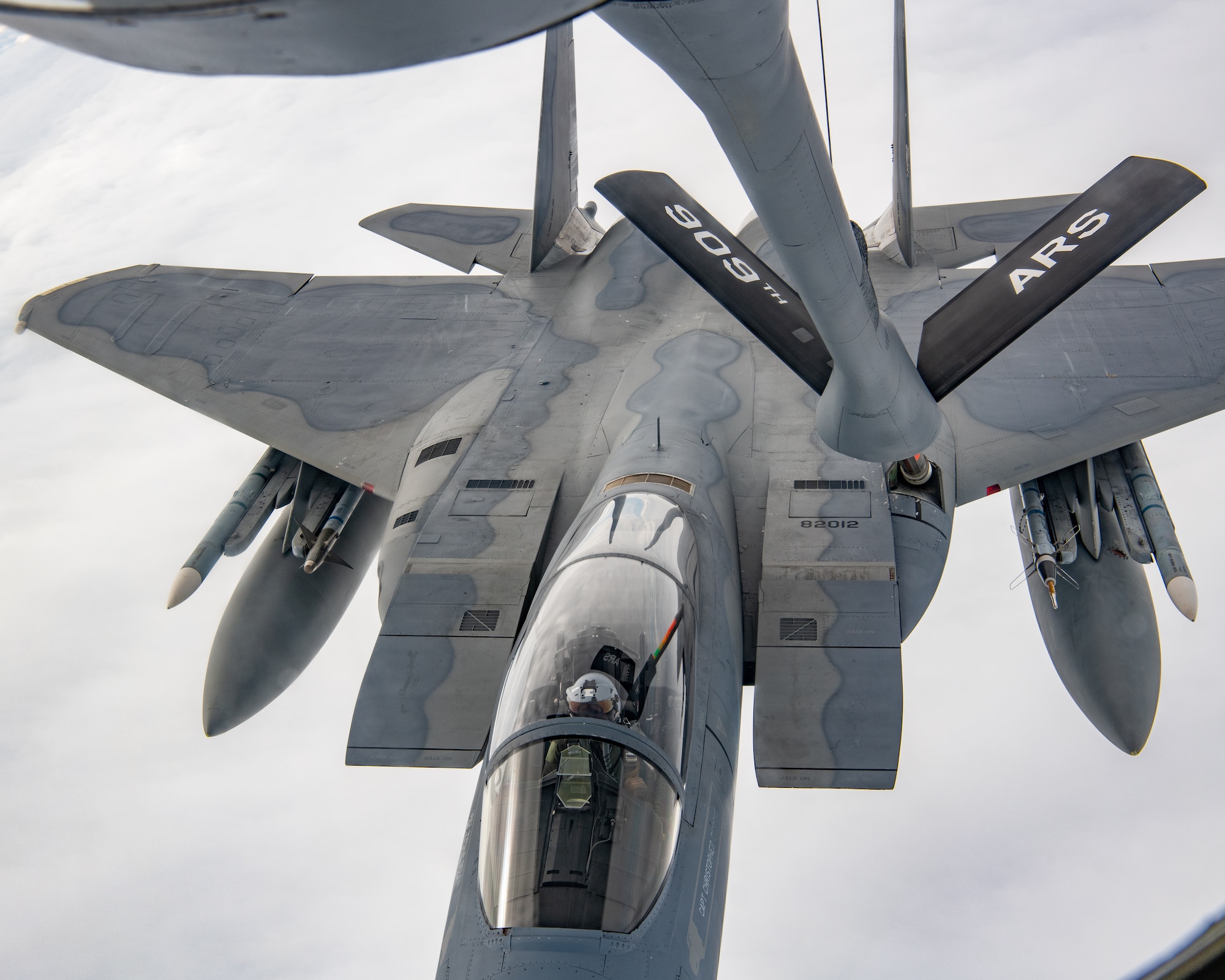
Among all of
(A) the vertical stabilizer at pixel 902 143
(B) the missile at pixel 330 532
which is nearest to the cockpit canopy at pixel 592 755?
(B) the missile at pixel 330 532

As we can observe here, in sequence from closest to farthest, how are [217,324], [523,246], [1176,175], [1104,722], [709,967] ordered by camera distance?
A: [709,967] < [1176,175] < [1104,722] < [217,324] < [523,246]

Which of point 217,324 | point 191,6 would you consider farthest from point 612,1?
point 217,324

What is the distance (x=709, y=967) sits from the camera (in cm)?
408

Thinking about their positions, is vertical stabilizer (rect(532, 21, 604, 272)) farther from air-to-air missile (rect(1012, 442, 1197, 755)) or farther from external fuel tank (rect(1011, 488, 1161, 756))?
external fuel tank (rect(1011, 488, 1161, 756))

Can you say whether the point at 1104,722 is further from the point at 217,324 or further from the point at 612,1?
the point at 217,324

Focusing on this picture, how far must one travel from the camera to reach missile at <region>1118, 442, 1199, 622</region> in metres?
6.92

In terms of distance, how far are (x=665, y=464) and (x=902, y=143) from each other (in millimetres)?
4276

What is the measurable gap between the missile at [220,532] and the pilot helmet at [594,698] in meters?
4.82

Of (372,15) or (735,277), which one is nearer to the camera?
(372,15)

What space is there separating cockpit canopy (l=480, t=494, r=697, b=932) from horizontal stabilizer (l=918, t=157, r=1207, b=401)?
5.66ft

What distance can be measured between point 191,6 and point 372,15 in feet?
0.79

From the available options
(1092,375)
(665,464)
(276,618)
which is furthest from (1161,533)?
(276,618)

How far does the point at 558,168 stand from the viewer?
10.4 meters

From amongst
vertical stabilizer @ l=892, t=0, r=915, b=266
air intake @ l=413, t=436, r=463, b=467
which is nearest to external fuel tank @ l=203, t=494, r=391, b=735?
air intake @ l=413, t=436, r=463, b=467
